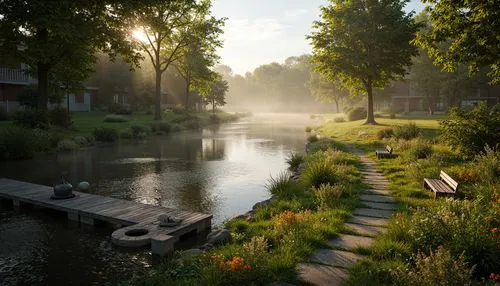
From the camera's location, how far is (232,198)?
1541cm

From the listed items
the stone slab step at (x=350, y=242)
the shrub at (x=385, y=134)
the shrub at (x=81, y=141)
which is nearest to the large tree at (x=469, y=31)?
the shrub at (x=385, y=134)

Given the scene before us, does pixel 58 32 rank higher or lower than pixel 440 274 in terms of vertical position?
higher

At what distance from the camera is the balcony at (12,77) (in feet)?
134

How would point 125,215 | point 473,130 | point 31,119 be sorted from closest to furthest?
point 125,215 → point 473,130 → point 31,119

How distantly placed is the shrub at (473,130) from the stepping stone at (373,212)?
8.49 metres

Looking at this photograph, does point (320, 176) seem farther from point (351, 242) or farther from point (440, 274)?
point (440, 274)

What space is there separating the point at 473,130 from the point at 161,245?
14171 mm

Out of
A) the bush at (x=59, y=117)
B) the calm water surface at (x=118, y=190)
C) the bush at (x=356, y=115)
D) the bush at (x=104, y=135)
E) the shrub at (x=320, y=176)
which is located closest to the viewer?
the calm water surface at (x=118, y=190)

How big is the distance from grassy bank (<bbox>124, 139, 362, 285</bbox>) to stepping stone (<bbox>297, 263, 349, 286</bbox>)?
0.60 ft

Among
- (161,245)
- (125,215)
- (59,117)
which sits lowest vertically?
(161,245)

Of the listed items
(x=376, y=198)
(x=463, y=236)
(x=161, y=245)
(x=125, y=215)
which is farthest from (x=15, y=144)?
(x=463, y=236)

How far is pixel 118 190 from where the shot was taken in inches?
642

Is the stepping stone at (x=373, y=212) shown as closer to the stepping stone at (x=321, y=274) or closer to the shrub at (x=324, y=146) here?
the stepping stone at (x=321, y=274)

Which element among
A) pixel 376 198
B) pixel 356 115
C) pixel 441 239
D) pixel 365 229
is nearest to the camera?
pixel 441 239
